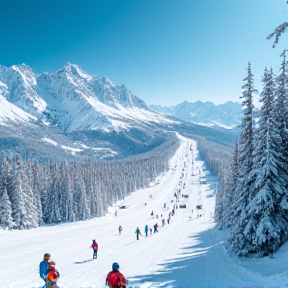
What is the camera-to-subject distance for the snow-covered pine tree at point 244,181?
19203 millimetres

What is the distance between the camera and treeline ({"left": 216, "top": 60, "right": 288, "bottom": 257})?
17672 millimetres

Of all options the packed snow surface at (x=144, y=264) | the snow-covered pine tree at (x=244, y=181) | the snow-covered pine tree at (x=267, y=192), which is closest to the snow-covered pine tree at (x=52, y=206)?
the packed snow surface at (x=144, y=264)

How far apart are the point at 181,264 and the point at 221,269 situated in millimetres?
2998

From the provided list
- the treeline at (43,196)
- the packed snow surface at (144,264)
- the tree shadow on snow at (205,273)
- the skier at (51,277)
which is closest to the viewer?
the skier at (51,277)

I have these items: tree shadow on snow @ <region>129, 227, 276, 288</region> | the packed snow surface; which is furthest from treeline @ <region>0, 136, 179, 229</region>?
tree shadow on snow @ <region>129, 227, 276, 288</region>

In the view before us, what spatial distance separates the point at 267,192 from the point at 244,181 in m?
3.21

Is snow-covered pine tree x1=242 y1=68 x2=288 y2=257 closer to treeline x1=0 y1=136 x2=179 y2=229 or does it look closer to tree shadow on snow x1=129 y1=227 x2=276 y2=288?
tree shadow on snow x1=129 y1=227 x2=276 y2=288

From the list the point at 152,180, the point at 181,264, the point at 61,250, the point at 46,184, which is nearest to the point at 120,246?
the point at 61,250

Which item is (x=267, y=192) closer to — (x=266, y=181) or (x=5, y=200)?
(x=266, y=181)

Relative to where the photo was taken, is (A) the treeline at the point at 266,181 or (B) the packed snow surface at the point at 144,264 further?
(A) the treeline at the point at 266,181

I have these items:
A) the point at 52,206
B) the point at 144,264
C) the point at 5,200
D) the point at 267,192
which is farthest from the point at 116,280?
the point at 52,206

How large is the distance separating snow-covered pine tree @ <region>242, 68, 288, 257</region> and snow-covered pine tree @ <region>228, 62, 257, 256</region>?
51cm

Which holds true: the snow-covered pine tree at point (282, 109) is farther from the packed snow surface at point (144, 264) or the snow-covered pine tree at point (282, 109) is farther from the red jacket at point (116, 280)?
the red jacket at point (116, 280)

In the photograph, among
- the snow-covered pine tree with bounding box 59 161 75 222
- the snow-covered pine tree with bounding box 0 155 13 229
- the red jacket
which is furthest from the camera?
the snow-covered pine tree with bounding box 59 161 75 222
